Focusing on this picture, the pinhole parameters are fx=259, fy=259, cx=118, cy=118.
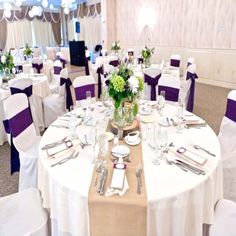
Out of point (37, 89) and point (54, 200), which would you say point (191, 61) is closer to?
point (37, 89)

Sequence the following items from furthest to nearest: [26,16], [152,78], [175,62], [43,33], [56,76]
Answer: [43,33] < [26,16] < [175,62] < [56,76] < [152,78]

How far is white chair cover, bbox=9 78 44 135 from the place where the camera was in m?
3.67

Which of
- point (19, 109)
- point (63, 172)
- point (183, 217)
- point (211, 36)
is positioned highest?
point (211, 36)

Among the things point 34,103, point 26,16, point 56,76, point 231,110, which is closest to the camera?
point 231,110

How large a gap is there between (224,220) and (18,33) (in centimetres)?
1317

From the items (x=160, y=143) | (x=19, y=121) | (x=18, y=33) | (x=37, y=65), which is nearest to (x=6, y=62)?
(x=37, y=65)

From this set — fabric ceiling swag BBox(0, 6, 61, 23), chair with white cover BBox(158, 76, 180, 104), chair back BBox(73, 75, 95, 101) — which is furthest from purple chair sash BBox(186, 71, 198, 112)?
fabric ceiling swag BBox(0, 6, 61, 23)

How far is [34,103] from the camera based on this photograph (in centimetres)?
424

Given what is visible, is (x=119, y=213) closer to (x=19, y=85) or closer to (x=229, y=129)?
(x=229, y=129)

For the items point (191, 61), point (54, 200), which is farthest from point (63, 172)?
point (191, 61)

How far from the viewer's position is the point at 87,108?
9.02 feet

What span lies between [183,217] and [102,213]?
Result: 18.9 inches

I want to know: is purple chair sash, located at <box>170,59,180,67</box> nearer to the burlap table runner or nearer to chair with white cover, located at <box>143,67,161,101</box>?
chair with white cover, located at <box>143,67,161,101</box>

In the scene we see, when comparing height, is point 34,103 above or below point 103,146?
below
